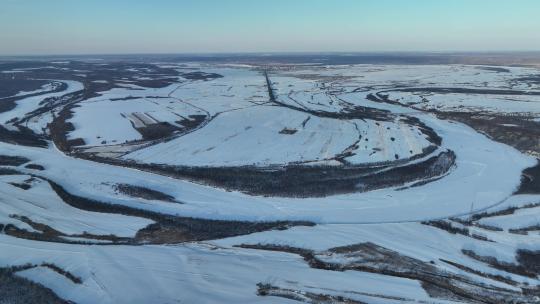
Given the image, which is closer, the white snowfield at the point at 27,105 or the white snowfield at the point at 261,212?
the white snowfield at the point at 261,212

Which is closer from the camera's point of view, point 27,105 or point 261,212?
point 261,212

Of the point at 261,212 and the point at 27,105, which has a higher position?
the point at 27,105

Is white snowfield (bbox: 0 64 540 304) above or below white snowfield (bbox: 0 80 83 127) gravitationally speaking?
below

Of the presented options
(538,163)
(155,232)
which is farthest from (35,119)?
(538,163)

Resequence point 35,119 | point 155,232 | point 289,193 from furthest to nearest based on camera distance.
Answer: point 35,119 → point 289,193 → point 155,232

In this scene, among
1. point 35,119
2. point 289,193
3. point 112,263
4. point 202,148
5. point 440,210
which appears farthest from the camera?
point 35,119

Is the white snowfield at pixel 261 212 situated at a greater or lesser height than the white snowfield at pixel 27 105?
lesser

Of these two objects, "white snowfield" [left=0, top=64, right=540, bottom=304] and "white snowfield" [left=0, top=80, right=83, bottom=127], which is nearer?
"white snowfield" [left=0, top=64, right=540, bottom=304]

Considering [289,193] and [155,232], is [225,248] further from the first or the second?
[289,193]
